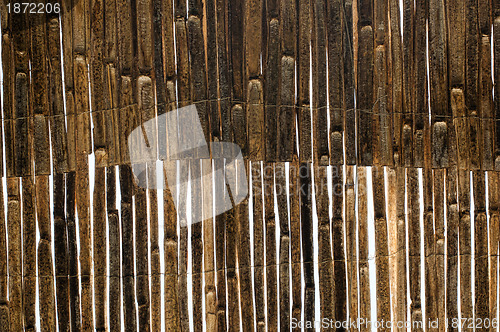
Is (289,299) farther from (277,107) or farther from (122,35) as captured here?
(122,35)

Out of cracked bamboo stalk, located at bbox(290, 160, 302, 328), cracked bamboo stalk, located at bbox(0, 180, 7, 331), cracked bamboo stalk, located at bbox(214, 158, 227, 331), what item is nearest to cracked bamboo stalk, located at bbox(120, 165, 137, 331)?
cracked bamboo stalk, located at bbox(214, 158, 227, 331)

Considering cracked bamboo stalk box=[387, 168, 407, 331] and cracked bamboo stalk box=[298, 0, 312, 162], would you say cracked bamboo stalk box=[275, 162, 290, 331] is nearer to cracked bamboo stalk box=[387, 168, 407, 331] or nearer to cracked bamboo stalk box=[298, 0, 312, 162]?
cracked bamboo stalk box=[298, 0, 312, 162]

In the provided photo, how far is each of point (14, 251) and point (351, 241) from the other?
101 centimetres

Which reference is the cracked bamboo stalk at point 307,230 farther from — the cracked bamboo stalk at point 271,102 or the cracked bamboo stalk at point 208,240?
the cracked bamboo stalk at point 208,240

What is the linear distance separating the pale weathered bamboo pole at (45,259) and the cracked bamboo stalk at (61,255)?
0.02 metres

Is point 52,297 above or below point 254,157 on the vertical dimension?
below

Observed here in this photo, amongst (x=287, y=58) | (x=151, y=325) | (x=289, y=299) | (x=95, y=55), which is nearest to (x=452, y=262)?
(x=289, y=299)

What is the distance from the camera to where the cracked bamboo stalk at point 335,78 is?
49.4 inches

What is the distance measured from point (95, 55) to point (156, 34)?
0.19 m

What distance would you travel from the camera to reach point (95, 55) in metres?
1.24

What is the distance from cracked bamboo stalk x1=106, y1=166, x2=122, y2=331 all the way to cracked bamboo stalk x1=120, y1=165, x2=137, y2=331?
18mm

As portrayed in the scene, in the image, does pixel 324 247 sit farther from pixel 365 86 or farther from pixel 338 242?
pixel 365 86

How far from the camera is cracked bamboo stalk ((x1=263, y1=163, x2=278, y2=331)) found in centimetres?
124

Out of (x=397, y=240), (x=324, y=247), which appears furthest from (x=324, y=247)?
(x=397, y=240)
